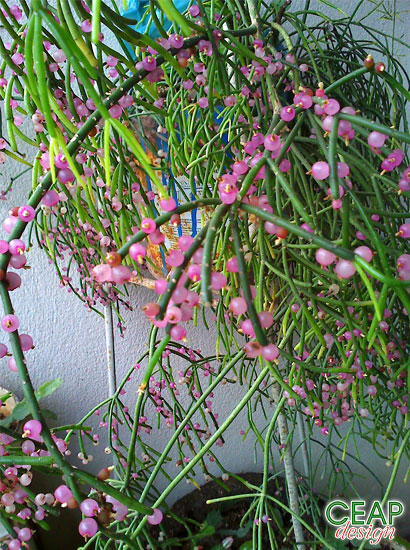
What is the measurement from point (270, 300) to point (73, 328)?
648mm

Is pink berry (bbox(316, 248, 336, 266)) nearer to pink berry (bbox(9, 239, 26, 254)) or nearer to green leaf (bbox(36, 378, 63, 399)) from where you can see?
pink berry (bbox(9, 239, 26, 254))

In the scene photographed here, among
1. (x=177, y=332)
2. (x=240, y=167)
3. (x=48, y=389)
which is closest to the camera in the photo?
(x=177, y=332)

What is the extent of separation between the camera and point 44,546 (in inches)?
38.9

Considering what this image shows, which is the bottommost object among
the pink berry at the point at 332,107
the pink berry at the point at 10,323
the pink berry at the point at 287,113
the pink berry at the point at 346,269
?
the pink berry at the point at 10,323

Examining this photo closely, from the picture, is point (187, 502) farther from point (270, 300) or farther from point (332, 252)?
Result: point (332, 252)

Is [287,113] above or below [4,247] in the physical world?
above

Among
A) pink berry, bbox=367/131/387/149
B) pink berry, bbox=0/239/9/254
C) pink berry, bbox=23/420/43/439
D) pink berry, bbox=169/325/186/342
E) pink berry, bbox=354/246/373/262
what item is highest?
pink berry, bbox=367/131/387/149

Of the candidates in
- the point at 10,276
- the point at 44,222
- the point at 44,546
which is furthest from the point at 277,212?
the point at 44,546

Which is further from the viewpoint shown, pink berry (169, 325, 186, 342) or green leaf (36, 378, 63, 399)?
green leaf (36, 378, 63, 399)

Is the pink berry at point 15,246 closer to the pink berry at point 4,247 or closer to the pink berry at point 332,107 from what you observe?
the pink berry at point 4,247

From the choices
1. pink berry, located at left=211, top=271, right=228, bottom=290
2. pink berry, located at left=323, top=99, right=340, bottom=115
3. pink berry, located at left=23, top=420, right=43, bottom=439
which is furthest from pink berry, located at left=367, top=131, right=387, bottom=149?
pink berry, located at left=23, top=420, right=43, bottom=439

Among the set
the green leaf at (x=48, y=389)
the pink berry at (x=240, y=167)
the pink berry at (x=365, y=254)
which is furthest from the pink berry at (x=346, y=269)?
the green leaf at (x=48, y=389)

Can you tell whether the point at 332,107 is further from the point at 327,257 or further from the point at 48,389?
the point at 48,389

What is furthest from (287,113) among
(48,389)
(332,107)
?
(48,389)
